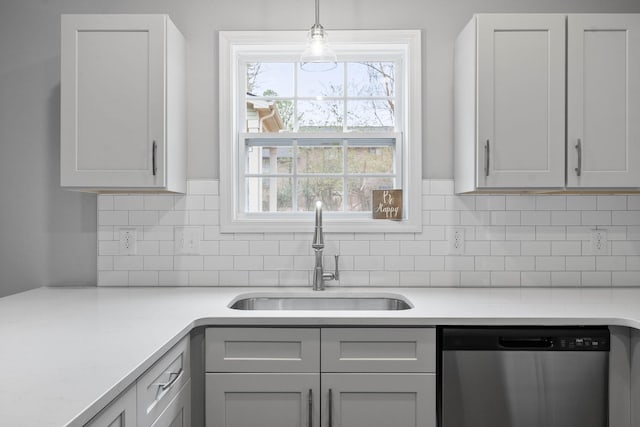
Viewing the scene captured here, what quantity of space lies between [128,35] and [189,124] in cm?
52

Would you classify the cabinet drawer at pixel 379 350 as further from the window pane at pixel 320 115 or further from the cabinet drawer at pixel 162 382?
the window pane at pixel 320 115

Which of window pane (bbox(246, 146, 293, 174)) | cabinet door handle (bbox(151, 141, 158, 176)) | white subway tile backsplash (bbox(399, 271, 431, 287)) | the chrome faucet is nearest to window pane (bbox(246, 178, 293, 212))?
window pane (bbox(246, 146, 293, 174))

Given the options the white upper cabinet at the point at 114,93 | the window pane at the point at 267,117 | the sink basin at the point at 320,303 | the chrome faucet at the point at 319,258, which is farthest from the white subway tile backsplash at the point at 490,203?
the white upper cabinet at the point at 114,93

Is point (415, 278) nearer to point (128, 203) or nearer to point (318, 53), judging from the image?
point (318, 53)

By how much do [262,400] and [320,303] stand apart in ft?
2.22

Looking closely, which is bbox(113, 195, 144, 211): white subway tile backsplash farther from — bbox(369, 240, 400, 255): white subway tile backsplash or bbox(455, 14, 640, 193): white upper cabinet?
bbox(455, 14, 640, 193): white upper cabinet

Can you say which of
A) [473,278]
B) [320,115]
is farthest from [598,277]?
[320,115]

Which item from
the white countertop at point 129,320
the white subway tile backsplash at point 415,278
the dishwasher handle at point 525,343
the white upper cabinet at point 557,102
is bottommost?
the dishwasher handle at point 525,343

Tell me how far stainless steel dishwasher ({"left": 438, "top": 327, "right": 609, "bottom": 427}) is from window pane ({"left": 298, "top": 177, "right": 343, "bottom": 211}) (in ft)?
3.44

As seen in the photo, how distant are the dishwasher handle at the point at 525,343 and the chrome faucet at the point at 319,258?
868 millimetres

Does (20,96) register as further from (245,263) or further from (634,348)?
(634,348)

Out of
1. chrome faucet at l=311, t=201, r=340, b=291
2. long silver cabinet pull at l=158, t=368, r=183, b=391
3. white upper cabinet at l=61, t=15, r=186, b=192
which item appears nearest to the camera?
long silver cabinet pull at l=158, t=368, r=183, b=391

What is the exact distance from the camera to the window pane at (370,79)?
8.64 feet

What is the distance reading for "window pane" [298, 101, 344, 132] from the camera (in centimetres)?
265
